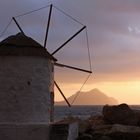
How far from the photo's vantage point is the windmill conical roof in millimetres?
22812

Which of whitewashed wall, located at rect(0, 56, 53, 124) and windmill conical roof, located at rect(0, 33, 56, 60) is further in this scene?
windmill conical roof, located at rect(0, 33, 56, 60)

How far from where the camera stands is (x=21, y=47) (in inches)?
906

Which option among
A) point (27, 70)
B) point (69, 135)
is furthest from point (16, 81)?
point (69, 135)

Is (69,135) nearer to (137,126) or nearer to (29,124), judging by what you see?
(29,124)

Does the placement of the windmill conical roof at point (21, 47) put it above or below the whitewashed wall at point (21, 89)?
above

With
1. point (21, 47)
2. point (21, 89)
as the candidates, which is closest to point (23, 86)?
point (21, 89)

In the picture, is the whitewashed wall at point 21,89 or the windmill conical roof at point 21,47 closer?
the whitewashed wall at point 21,89

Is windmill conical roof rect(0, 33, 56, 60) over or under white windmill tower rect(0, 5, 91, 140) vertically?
over

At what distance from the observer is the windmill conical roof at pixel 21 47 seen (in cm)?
2281

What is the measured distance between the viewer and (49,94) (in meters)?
23.4

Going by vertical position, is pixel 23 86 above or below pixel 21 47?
below

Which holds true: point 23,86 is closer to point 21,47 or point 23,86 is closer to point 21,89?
point 21,89

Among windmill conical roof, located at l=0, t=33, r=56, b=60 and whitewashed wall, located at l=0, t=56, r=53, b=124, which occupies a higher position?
windmill conical roof, located at l=0, t=33, r=56, b=60

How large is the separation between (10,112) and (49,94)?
175 centimetres
